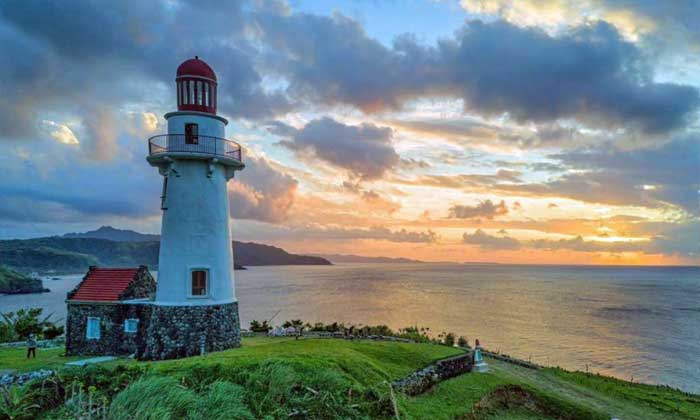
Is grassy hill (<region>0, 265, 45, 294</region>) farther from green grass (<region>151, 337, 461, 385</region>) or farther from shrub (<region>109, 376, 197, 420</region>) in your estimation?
shrub (<region>109, 376, 197, 420</region>)

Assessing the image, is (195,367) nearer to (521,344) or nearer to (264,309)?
(521,344)

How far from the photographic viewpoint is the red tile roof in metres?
17.9

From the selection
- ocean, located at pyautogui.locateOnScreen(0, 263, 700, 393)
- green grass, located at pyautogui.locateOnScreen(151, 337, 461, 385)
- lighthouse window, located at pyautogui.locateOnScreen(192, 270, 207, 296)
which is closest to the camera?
green grass, located at pyautogui.locateOnScreen(151, 337, 461, 385)

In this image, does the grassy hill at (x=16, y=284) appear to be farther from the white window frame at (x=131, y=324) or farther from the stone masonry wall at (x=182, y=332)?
the stone masonry wall at (x=182, y=332)

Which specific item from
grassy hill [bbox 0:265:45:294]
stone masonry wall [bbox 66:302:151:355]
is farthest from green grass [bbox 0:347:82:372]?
grassy hill [bbox 0:265:45:294]

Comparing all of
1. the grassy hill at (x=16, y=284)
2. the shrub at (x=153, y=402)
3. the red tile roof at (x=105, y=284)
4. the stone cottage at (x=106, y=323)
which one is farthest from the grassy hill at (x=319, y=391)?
the grassy hill at (x=16, y=284)

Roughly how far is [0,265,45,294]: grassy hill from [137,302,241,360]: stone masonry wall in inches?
3653

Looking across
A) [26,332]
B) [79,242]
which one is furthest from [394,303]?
[79,242]

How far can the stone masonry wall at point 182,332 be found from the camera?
16297 millimetres

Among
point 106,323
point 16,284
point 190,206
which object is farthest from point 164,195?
point 16,284

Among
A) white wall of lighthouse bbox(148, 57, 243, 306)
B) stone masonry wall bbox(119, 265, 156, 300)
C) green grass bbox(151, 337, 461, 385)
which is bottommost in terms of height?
green grass bbox(151, 337, 461, 385)

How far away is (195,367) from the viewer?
995 centimetres

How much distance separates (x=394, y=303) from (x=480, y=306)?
1335 cm

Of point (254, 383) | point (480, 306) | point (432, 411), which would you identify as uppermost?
point (254, 383)
